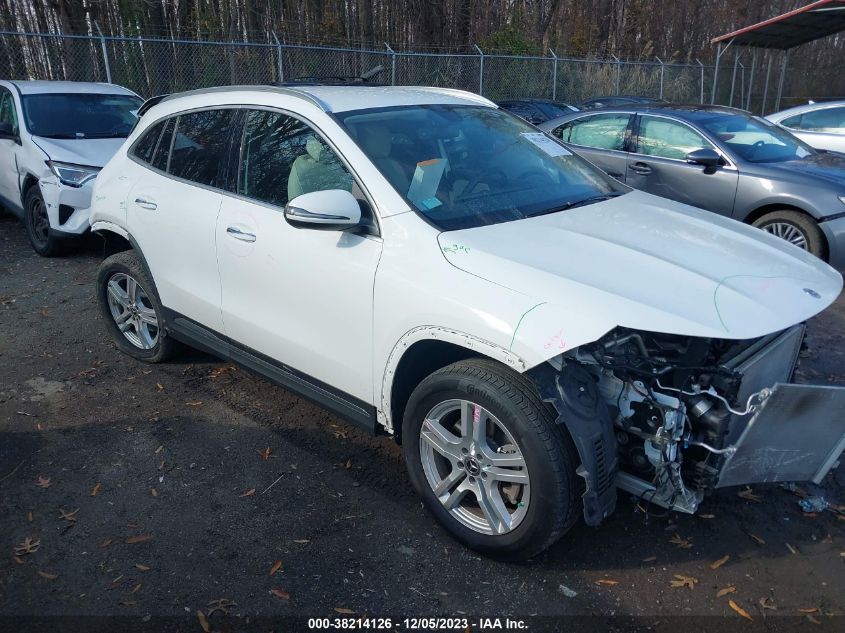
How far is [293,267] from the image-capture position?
340 centimetres

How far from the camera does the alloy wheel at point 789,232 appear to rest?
21.5 ft

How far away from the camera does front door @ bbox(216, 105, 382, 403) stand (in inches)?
126

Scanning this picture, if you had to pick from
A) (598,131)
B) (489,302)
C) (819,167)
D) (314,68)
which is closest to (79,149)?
(598,131)

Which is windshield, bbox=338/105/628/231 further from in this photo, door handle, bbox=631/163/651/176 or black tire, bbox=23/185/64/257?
black tire, bbox=23/185/64/257

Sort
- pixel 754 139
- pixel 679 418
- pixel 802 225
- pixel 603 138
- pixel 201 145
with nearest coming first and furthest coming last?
pixel 679 418, pixel 201 145, pixel 802 225, pixel 754 139, pixel 603 138

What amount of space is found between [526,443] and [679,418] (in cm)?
59

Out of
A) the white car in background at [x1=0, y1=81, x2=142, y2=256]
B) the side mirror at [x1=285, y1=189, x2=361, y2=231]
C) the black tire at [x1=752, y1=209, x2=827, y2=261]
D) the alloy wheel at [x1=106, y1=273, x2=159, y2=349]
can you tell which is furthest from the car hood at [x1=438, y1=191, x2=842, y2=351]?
the white car in background at [x1=0, y1=81, x2=142, y2=256]

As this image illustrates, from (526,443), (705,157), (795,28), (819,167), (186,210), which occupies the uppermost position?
(795,28)

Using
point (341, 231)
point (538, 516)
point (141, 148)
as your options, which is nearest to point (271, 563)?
point (538, 516)

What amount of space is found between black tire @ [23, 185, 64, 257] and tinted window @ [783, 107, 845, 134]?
10364 mm

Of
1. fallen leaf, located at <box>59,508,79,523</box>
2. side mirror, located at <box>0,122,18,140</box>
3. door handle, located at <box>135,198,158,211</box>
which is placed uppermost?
door handle, located at <box>135,198,158,211</box>

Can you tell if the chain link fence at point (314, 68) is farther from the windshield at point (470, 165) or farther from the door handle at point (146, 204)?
the windshield at point (470, 165)

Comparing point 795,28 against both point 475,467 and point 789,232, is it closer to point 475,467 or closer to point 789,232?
point 789,232

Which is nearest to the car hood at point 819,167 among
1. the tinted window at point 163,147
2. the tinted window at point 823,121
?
the tinted window at point 823,121
